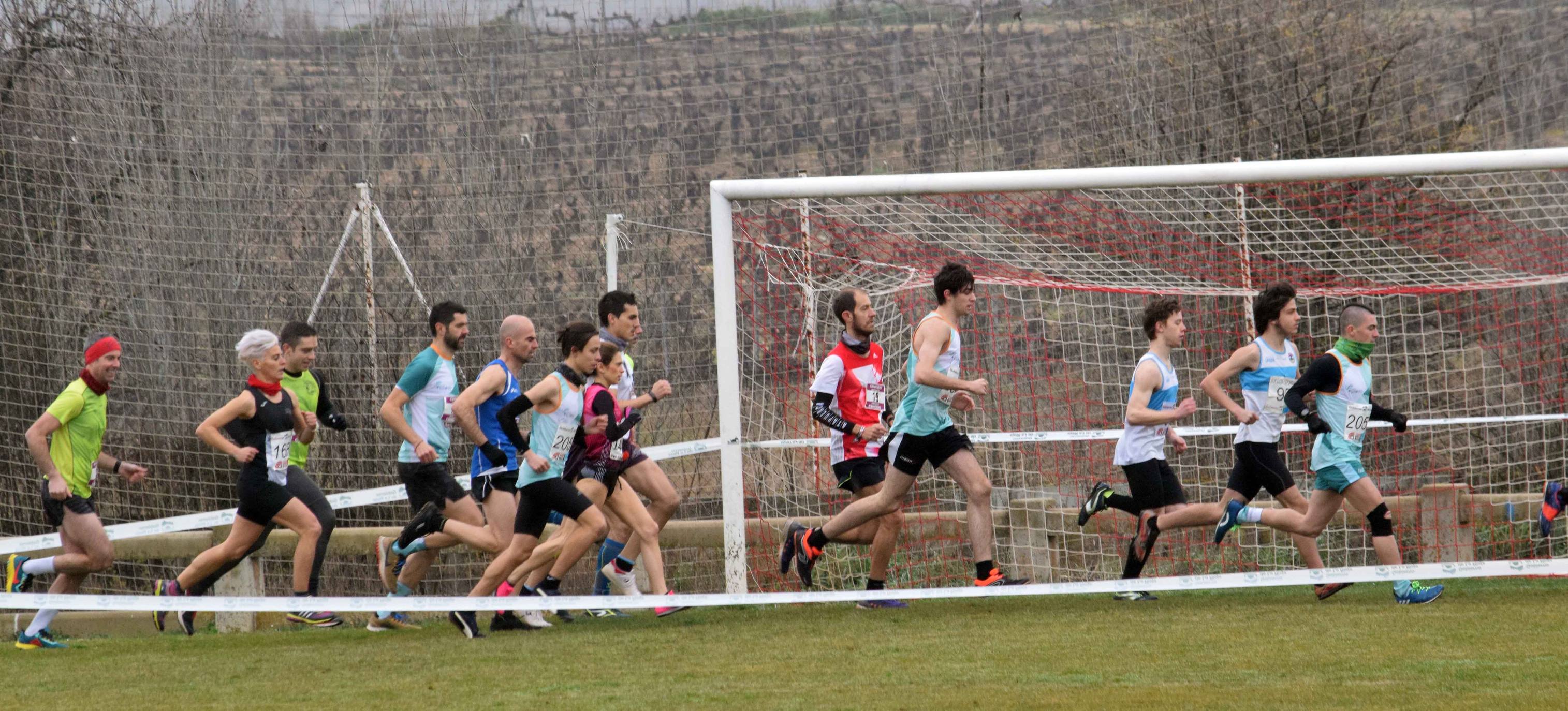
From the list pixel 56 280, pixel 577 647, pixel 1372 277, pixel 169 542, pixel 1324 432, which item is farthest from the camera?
pixel 56 280

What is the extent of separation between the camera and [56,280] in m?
12.3

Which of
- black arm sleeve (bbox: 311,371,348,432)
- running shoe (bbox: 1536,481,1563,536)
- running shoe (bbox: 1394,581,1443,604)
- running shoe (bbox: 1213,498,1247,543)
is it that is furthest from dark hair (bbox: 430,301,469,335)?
running shoe (bbox: 1536,481,1563,536)

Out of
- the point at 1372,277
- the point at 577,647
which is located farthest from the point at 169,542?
the point at 1372,277

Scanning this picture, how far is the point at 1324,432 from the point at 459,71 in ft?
Result: 32.4

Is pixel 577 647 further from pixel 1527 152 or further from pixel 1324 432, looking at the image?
pixel 1527 152

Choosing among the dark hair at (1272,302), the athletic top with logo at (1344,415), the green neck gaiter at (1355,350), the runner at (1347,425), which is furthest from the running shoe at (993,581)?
the green neck gaiter at (1355,350)

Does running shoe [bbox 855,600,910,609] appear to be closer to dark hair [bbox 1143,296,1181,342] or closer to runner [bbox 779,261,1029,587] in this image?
runner [bbox 779,261,1029,587]

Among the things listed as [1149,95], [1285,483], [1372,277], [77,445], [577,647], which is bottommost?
[577,647]

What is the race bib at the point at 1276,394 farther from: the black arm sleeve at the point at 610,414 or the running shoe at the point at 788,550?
the black arm sleeve at the point at 610,414

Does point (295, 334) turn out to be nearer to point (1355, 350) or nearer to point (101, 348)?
point (101, 348)

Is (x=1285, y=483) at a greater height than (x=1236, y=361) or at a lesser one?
lesser

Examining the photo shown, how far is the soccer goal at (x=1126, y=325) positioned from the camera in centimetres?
915

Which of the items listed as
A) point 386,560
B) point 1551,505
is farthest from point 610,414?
point 1551,505

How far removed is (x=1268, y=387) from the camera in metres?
8.45
